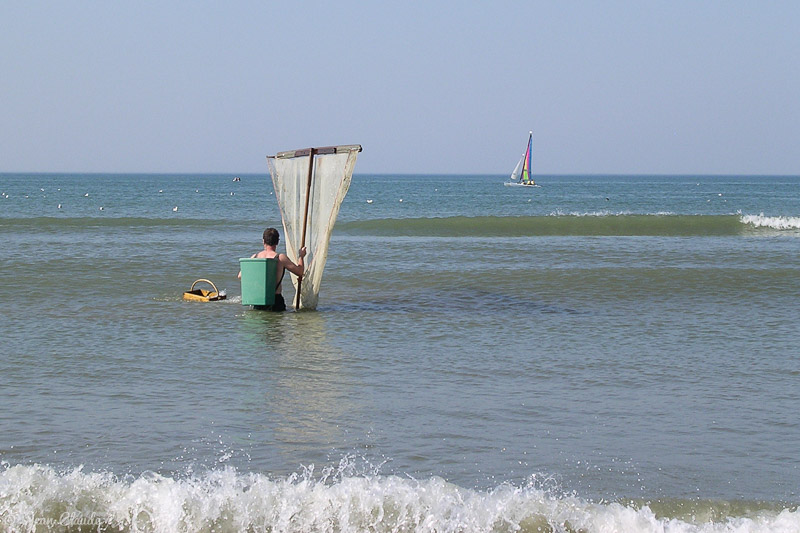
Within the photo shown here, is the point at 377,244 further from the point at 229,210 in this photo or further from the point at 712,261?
the point at 229,210

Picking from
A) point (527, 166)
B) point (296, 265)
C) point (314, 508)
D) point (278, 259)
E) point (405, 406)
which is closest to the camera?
point (314, 508)

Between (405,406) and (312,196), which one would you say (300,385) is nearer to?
(405,406)

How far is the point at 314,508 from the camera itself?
199 inches

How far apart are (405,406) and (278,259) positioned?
15.8ft

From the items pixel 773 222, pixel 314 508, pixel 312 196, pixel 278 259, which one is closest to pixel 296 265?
pixel 278 259

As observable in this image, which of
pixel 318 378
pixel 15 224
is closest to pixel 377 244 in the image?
pixel 15 224

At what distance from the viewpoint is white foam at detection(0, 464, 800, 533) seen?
16.2 feet

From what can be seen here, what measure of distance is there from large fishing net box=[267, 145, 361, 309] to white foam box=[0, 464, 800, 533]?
644 centimetres

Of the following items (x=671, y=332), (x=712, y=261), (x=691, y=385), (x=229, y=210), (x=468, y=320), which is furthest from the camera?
(x=229, y=210)

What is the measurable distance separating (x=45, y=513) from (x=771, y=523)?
4.03m

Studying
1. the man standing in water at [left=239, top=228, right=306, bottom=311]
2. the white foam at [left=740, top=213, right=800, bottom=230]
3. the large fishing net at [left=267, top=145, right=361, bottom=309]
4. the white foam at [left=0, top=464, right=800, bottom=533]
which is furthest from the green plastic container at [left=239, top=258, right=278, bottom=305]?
the white foam at [left=740, top=213, right=800, bottom=230]

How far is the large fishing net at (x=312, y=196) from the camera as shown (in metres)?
11.3

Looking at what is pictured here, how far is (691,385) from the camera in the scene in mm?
7824

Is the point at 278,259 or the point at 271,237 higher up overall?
the point at 271,237
